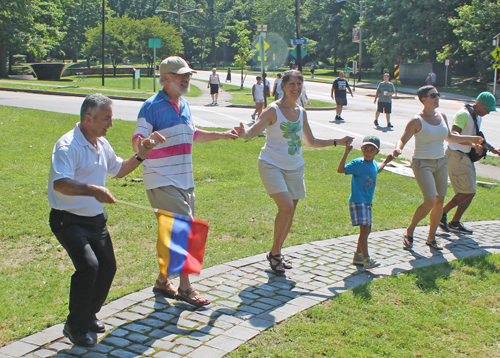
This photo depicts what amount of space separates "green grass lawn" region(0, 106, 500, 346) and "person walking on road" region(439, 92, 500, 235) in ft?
2.48

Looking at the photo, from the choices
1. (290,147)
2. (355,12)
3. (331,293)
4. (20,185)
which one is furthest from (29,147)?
(355,12)

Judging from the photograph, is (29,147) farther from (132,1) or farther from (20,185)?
(132,1)

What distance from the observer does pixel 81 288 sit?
3725mm

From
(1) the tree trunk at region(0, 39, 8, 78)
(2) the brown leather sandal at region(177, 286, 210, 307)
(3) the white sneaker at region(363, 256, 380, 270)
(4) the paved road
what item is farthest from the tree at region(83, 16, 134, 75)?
(2) the brown leather sandal at region(177, 286, 210, 307)

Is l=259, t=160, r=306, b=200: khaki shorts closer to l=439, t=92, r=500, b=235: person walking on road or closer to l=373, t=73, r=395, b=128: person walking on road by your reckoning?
l=439, t=92, r=500, b=235: person walking on road

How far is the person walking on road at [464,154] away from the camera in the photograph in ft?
23.2

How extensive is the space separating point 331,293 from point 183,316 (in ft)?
4.74

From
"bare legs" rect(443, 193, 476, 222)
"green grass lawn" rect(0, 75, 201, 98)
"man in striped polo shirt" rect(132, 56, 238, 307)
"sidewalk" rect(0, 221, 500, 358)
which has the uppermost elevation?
"green grass lawn" rect(0, 75, 201, 98)

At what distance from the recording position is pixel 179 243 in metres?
4.28

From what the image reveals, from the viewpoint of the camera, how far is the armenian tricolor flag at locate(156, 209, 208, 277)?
4211mm

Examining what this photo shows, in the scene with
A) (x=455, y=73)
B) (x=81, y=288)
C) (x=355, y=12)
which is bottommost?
(x=81, y=288)

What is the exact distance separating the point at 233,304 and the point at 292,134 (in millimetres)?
1872

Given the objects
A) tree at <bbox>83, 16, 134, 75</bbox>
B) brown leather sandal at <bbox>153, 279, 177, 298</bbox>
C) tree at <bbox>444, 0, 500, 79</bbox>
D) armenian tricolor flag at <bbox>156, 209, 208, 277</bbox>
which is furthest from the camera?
tree at <bbox>83, 16, 134, 75</bbox>

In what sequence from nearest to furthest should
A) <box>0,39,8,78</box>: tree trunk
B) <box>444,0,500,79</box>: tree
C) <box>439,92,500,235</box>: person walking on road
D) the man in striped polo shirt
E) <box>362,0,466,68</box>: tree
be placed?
the man in striped polo shirt, <box>439,92,500,235</box>: person walking on road, <box>444,0,500,79</box>: tree, <box>0,39,8,78</box>: tree trunk, <box>362,0,466,68</box>: tree
